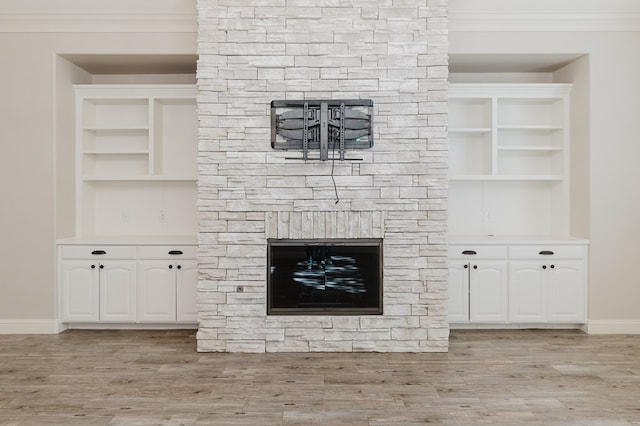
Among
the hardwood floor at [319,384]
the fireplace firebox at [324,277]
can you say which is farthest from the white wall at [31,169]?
the fireplace firebox at [324,277]

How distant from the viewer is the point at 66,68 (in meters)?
5.12

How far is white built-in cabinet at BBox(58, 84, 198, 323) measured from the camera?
4996 millimetres

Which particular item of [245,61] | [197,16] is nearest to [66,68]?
[197,16]

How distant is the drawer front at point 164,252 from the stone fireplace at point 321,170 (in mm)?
639

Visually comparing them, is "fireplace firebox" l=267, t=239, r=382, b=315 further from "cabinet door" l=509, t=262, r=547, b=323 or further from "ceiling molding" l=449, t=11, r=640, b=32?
"ceiling molding" l=449, t=11, r=640, b=32

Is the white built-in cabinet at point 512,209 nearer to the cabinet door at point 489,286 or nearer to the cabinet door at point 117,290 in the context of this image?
the cabinet door at point 489,286

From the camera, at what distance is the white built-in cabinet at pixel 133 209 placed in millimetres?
4996

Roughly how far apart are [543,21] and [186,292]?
4.13 metres

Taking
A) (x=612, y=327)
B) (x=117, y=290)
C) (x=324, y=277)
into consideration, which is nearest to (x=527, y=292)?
(x=612, y=327)

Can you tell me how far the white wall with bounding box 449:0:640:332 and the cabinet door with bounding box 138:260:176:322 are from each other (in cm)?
335

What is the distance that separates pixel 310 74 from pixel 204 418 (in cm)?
273

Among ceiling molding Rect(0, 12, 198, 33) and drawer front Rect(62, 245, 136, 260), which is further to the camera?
drawer front Rect(62, 245, 136, 260)

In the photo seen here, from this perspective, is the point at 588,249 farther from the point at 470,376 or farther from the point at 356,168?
the point at 356,168

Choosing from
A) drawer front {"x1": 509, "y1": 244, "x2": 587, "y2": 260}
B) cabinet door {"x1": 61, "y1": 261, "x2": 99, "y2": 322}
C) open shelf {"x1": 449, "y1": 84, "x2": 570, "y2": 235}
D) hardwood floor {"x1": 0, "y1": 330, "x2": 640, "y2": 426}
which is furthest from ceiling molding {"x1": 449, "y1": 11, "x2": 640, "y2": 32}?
cabinet door {"x1": 61, "y1": 261, "x2": 99, "y2": 322}
